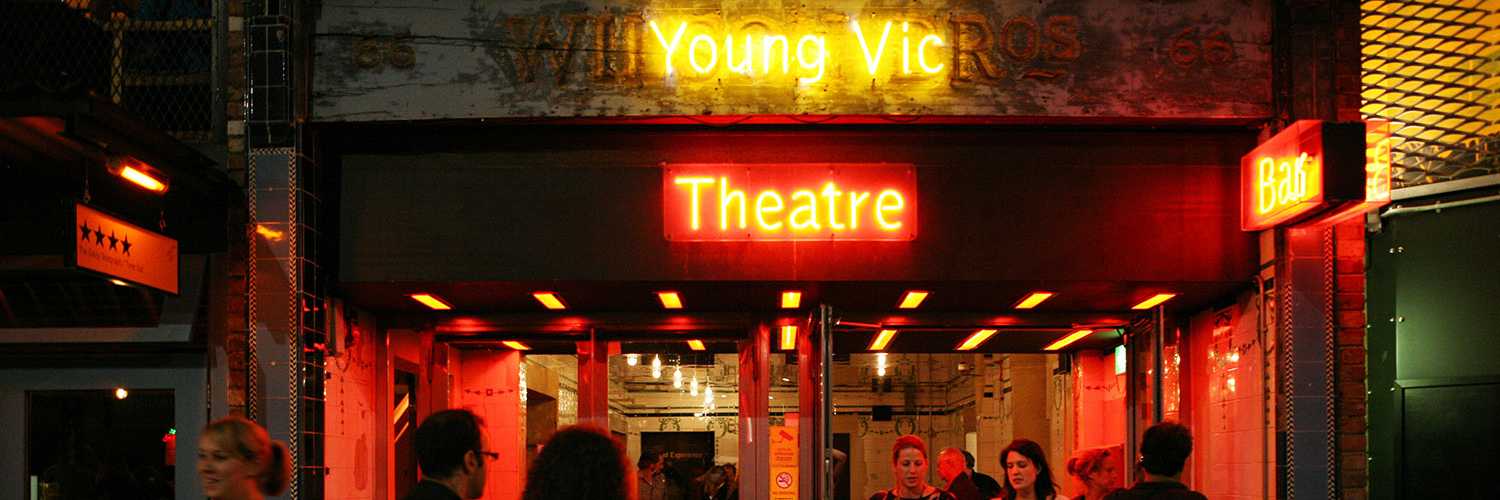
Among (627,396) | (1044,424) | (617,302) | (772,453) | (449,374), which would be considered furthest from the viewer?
(1044,424)

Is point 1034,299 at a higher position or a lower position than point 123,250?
lower

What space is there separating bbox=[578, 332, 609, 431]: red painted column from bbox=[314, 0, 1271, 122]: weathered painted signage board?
2240 millimetres

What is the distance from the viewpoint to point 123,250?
290 inches

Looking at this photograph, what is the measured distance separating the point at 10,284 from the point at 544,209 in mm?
3064

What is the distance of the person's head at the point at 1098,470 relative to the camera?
8.89m

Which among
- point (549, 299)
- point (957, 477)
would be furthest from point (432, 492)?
point (957, 477)

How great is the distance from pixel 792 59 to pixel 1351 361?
3564 millimetres

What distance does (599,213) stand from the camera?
8562 millimetres

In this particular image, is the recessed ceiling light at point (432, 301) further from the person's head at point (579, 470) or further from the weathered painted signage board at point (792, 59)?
the person's head at point (579, 470)

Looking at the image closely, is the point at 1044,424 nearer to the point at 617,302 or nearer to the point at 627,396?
the point at 627,396

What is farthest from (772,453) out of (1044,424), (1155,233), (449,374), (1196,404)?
(1044,424)

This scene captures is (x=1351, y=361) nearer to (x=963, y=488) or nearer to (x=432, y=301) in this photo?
(x=963, y=488)

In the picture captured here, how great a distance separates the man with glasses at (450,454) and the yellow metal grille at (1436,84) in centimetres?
618

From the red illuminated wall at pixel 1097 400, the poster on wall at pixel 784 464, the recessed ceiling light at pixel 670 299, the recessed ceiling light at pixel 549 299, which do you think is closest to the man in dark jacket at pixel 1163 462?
the recessed ceiling light at pixel 670 299
